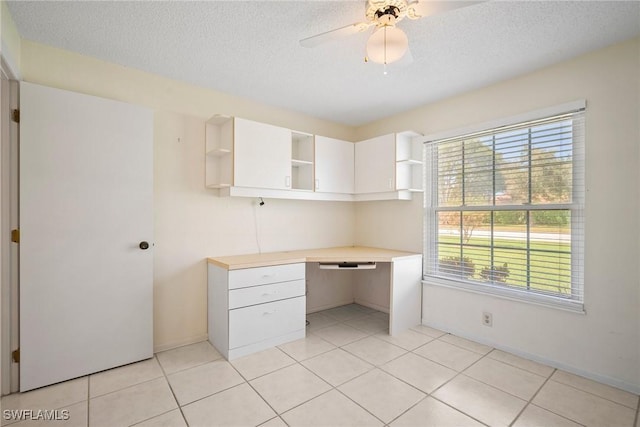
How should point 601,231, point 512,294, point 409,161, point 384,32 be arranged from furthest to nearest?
1. point 409,161
2. point 512,294
3. point 601,231
4. point 384,32

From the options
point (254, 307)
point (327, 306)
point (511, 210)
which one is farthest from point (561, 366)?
point (254, 307)

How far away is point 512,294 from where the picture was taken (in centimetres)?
262

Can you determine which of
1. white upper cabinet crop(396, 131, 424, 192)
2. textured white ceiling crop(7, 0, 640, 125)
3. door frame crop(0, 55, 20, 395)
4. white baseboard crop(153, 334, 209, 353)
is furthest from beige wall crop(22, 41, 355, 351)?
white upper cabinet crop(396, 131, 424, 192)

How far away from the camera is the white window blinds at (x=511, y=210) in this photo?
2357 millimetres

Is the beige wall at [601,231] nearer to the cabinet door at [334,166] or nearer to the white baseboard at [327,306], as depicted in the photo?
the cabinet door at [334,166]

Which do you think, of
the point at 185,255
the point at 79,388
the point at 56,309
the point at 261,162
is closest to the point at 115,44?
the point at 261,162

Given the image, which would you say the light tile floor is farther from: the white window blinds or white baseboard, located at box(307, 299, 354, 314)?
white baseboard, located at box(307, 299, 354, 314)

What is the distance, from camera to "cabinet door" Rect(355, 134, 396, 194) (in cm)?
333

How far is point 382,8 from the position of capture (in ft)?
5.32

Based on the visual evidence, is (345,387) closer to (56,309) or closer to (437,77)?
(56,309)

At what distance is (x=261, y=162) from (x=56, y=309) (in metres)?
1.92

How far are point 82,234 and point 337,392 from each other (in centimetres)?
216

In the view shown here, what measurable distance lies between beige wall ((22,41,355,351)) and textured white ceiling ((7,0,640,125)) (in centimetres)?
14
